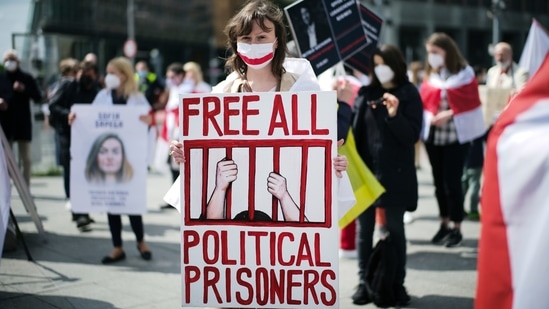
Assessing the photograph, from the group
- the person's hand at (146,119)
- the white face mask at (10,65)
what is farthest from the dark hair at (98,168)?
the white face mask at (10,65)

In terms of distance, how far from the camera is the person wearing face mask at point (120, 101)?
19.1 ft

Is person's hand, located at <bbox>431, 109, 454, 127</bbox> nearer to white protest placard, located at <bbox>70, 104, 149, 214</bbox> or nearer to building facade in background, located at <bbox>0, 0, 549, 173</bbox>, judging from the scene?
white protest placard, located at <bbox>70, 104, 149, 214</bbox>

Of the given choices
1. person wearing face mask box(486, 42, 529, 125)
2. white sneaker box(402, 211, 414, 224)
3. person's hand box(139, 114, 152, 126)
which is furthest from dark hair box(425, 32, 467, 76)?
person's hand box(139, 114, 152, 126)

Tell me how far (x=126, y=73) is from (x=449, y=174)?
333 centimetres

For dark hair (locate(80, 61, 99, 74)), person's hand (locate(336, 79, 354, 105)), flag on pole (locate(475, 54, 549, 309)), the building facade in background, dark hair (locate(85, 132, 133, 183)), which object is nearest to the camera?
flag on pole (locate(475, 54, 549, 309))

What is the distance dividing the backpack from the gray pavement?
0.41 feet

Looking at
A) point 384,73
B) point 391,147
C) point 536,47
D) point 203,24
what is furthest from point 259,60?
point 203,24

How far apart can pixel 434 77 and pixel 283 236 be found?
13.8ft

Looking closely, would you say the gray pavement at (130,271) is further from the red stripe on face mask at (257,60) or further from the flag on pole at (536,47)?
the red stripe on face mask at (257,60)

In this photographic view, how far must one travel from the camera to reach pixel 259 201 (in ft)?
9.60

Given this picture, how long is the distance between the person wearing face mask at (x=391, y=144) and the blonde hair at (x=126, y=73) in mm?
2457

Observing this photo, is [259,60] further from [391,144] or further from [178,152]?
[391,144]

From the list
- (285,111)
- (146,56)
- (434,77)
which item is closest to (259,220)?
(285,111)

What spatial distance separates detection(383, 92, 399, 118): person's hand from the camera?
177 inches
